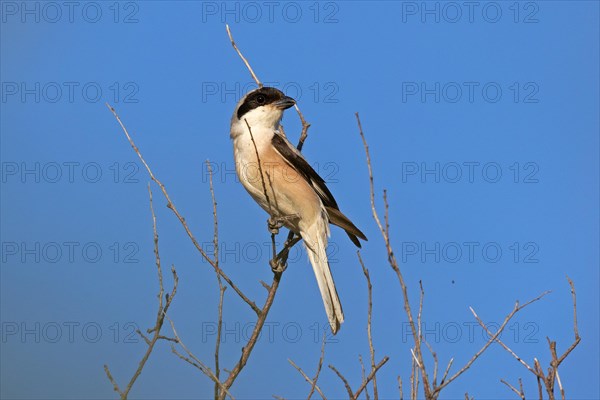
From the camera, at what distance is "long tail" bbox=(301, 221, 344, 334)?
16.3ft

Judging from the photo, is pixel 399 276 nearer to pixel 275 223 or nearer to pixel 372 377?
pixel 372 377

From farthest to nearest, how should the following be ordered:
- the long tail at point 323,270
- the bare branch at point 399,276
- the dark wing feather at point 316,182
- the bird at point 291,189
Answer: the dark wing feather at point 316,182 < the bird at point 291,189 < the long tail at point 323,270 < the bare branch at point 399,276

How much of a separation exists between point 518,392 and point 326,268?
1.99m

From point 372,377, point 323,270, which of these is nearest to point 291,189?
point 323,270

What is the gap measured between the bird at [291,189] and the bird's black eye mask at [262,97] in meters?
0.04

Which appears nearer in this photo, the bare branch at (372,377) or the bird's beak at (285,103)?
the bare branch at (372,377)

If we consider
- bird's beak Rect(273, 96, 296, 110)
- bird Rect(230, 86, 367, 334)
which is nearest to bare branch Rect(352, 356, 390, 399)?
bird Rect(230, 86, 367, 334)

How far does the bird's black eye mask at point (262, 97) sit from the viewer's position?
5.48 meters

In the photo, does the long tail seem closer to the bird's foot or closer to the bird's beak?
the bird's foot

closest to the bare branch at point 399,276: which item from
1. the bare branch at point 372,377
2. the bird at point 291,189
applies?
the bare branch at point 372,377

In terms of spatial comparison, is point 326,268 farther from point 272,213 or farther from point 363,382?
point 363,382

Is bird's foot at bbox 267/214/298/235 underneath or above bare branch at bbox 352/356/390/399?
above

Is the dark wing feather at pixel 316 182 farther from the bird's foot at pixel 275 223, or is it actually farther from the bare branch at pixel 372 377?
the bare branch at pixel 372 377

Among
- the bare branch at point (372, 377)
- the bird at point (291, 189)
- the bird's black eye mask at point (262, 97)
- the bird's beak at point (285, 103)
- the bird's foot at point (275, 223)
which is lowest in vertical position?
the bare branch at point (372, 377)
